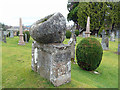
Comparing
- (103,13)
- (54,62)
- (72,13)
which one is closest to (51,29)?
(54,62)

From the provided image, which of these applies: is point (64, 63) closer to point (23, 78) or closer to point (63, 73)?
point (63, 73)

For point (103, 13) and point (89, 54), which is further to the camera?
point (103, 13)

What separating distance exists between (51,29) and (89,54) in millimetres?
3390

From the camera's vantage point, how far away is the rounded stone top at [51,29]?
3199 mm

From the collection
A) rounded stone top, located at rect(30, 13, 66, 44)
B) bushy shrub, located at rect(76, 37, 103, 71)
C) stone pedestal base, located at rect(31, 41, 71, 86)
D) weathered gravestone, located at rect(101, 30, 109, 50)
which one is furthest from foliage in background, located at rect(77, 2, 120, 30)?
stone pedestal base, located at rect(31, 41, 71, 86)

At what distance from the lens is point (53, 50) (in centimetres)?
318

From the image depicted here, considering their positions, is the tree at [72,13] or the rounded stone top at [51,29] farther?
the tree at [72,13]

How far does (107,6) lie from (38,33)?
71.6 feet

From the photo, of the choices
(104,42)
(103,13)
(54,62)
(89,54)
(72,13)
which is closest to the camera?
(54,62)

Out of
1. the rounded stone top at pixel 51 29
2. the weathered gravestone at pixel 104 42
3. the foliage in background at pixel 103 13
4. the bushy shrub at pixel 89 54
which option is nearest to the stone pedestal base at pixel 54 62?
the rounded stone top at pixel 51 29

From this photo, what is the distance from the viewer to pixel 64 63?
11.2ft

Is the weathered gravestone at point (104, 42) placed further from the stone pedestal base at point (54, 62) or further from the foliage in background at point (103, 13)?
the stone pedestal base at point (54, 62)

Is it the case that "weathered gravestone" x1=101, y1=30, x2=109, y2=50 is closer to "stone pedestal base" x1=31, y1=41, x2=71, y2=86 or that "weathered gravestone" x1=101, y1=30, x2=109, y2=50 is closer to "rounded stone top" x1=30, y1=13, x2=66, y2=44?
"stone pedestal base" x1=31, y1=41, x2=71, y2=86

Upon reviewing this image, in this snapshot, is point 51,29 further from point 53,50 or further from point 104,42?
point 104,42
